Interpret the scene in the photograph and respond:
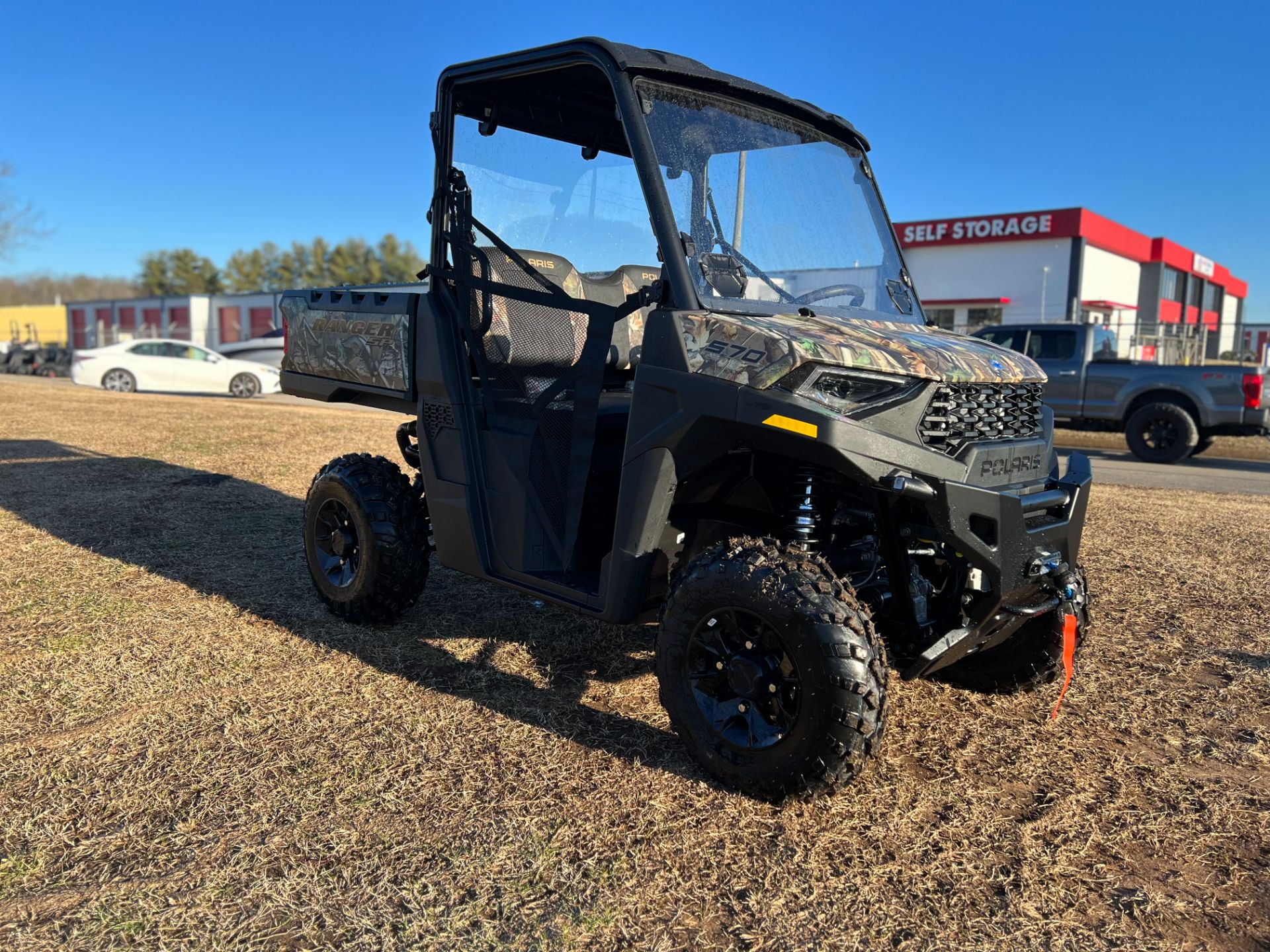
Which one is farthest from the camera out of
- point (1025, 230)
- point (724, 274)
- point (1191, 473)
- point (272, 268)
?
point (272, 268)

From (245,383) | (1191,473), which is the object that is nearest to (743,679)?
(1191,473)

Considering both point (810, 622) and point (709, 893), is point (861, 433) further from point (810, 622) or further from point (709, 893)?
point (709, 893)

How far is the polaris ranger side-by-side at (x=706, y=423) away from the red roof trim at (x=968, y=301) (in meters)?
34.3

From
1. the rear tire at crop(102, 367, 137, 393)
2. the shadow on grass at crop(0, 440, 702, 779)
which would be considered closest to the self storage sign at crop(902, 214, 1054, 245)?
the rear tire at crop(102, 367, 137, 393)

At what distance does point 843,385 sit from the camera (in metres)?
3.03

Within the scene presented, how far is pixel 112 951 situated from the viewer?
2346 mm

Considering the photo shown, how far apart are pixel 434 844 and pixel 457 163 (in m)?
3.02

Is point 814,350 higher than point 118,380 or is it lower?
higher

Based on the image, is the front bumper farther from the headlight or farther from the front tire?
the front tire

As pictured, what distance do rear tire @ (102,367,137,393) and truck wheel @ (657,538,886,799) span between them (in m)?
22.4

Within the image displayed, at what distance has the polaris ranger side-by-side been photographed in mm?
2998

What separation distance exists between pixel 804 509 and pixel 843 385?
49cm

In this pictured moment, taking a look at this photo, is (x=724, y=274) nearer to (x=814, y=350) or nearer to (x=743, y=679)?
(x=814, y=350)

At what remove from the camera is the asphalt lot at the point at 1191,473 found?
11.0 m
